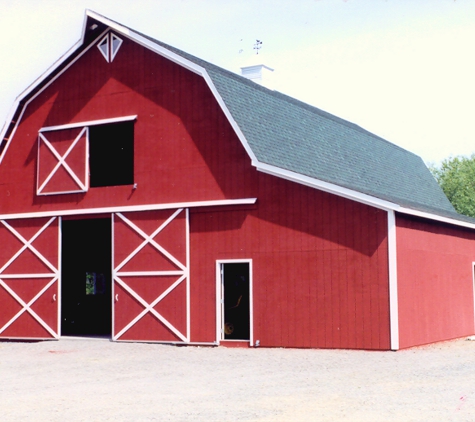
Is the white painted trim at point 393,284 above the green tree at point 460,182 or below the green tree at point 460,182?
below

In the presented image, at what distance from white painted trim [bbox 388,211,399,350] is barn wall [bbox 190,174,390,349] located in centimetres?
10

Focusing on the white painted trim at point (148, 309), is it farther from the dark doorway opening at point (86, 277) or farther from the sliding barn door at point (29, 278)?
the dark doorway opening at point (86, 277)

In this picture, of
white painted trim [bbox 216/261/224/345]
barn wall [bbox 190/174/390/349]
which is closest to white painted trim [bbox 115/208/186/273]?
barn wall [bbox 190/174/390/349]

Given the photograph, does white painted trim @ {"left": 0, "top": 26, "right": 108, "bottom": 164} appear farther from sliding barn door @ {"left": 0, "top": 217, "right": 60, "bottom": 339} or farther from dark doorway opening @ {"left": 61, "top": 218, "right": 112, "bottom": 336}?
dark doorway opening @ {"left": 61, "top": 218, "right": 112, "bottom": 336}

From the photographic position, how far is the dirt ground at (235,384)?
9242 mm

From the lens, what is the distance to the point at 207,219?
60.6ft

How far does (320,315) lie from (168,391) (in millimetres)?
6390

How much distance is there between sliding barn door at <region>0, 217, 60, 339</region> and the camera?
67.2 ft

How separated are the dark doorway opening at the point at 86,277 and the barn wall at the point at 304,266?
6159 millimetres

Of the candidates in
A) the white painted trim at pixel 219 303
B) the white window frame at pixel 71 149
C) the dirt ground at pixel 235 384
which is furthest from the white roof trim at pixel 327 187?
the white window frame at pixel 71 149

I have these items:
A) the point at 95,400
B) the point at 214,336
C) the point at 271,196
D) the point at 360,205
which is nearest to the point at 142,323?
the point at 214,336

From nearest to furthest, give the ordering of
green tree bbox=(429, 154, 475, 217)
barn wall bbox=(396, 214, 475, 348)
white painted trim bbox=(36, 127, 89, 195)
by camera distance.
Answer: barn wall bbox=(396, 214, 475, 348), white painted trim bbox=(36, 127, 89, 195), green tree bbox=(429, 154, 475, 217)

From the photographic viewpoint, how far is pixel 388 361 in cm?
1455

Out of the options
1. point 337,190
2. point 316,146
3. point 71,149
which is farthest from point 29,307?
point 337,190
